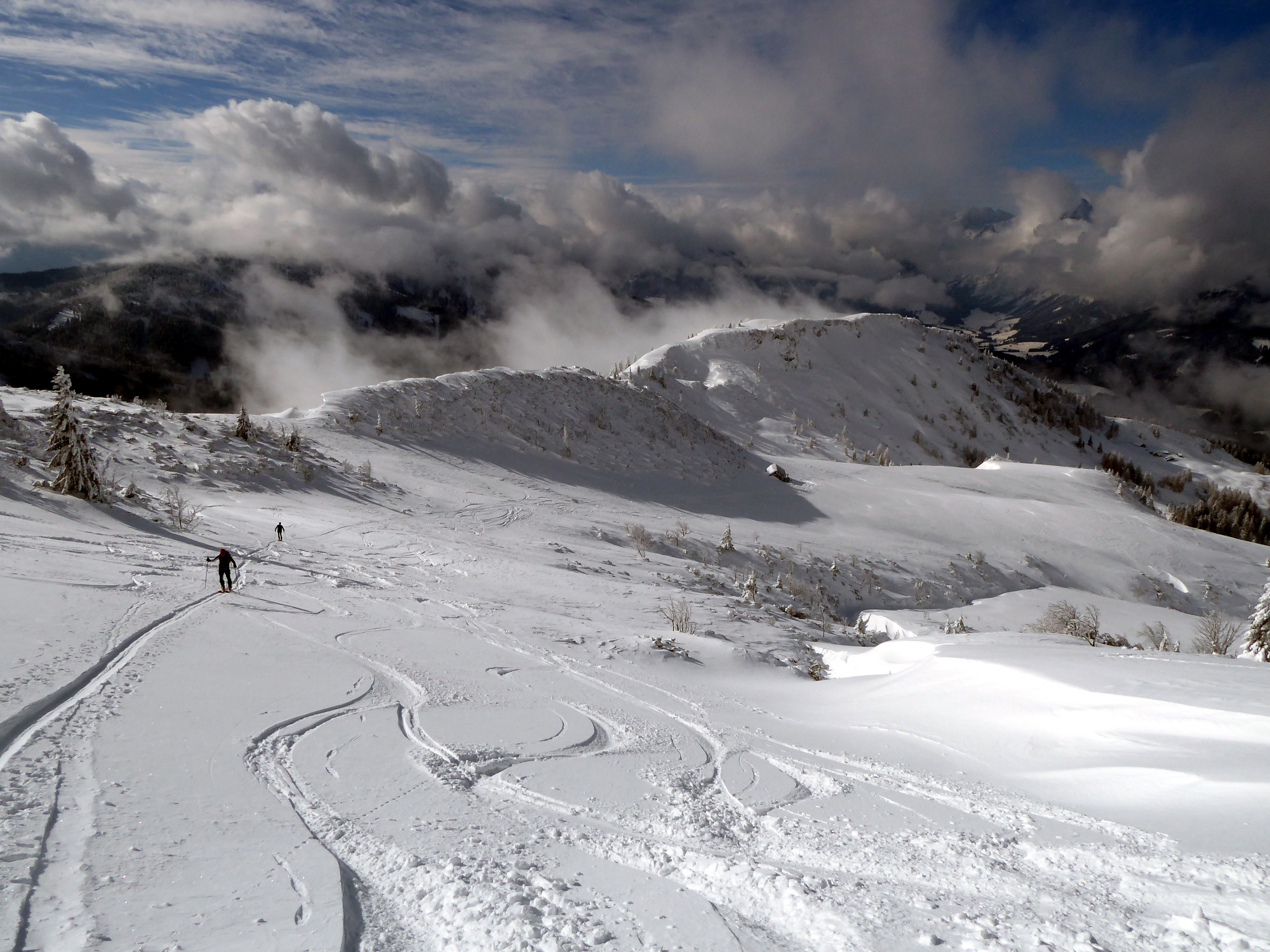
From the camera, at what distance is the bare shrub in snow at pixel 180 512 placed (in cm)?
1369

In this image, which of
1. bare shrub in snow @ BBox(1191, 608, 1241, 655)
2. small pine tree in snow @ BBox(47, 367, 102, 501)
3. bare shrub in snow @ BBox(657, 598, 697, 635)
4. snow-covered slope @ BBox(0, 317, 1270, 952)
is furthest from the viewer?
small pine tree in snow @ BBox(47, 367, 102, 501)

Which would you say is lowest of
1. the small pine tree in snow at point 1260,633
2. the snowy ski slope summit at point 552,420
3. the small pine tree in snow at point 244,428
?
the small pine tree in snow at point 1260,633

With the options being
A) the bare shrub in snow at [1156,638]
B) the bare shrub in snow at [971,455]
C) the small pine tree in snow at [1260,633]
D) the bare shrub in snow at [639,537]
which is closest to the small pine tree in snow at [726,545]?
the bare shrub in snow at [639,537]

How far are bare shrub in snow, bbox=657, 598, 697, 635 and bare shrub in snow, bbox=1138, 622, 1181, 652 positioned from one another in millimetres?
10381

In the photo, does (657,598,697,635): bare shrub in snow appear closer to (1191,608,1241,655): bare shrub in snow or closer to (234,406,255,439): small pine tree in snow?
(1191,608,1241,655): bare shrub in snow

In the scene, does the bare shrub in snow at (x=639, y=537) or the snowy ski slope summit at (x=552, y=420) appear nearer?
the bare shrub in snow at (x=639, y=537)

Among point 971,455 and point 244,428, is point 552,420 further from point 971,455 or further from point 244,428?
point 971,455

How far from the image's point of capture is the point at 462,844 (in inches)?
142

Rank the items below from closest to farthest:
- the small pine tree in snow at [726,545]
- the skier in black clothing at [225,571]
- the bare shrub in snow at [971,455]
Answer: the skier in black clothing at [225,571] < the small pine tree in snow at [726,545] < the bare shrub in snow at [971,455]

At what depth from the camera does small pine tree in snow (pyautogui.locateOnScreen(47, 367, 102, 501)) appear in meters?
13.6

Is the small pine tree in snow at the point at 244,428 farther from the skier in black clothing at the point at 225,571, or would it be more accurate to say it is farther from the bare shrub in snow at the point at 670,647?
the bare shrub in snow at the point at 670,647

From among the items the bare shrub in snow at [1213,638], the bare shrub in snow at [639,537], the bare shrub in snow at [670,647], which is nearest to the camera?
the bare shrub in snow at [670,647]

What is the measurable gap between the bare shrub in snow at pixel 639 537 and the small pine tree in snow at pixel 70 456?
12.8m

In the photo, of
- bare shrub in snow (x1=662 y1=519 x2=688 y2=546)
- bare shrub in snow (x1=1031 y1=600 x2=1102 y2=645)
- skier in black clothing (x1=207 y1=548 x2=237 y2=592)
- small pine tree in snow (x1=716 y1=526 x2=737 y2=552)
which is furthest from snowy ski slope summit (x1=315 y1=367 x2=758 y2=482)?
skier in black clothing (x1=207 y1=548 x2=237 y2=592)
